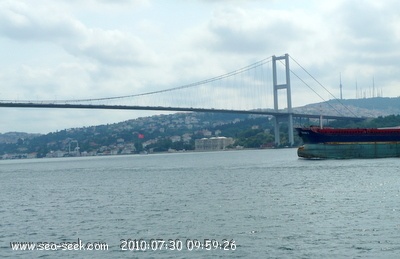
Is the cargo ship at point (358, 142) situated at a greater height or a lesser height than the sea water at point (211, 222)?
greater

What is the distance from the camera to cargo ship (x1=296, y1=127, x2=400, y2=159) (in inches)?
2281

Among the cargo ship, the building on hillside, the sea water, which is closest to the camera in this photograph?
the sea water

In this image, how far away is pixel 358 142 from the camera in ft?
190

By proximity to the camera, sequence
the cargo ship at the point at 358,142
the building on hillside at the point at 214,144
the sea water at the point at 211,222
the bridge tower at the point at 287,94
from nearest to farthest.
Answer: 1. the sea water at the point at 211,222
2. the cargo ship at the point at 358,142
3. the bridge tower at the point at 287,94
4. the building on hillside at the point at 214,144

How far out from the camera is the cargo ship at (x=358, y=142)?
190 feet

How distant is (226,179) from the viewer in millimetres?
38469

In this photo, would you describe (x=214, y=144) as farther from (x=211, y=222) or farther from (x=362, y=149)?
(x=211, y=222)

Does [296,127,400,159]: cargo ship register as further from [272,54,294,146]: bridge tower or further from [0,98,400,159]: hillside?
[0,98,400,159]: hillside

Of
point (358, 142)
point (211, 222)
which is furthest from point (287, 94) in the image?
point (211, 222)

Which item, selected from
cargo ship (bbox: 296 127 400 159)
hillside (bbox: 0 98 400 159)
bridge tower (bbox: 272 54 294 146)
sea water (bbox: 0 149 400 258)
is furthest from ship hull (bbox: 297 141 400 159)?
hillside (bbox: 0 98 400 159)

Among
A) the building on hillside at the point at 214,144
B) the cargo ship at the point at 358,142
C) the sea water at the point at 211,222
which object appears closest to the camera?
the sea water at the point at 211,222

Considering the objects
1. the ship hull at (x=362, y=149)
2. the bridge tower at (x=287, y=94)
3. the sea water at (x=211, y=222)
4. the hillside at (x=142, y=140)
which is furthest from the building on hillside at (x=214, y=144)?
the sea water at (x=211, y=222)

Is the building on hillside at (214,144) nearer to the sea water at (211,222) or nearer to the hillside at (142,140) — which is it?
the hillside at (142,140)

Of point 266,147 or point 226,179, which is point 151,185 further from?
point 266,147
